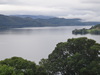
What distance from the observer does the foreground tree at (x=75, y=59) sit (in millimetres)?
43531

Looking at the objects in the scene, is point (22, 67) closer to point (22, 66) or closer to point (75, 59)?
point (22, 66)

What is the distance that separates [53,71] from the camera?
4672 cm

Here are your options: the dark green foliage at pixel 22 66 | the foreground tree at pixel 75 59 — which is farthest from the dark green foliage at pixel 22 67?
the foreground tree at pixel 75 59

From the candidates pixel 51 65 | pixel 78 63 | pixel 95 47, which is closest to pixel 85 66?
pixel 78 63

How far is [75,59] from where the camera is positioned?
4541 cm

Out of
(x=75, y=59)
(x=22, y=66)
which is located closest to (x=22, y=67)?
(x=22, y=66)

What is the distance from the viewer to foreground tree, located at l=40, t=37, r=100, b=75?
4353 cm

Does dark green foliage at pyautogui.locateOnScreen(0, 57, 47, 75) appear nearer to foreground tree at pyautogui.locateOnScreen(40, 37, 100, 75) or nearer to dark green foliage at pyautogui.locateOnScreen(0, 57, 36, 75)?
dark green foliage at pyautogui.locateOnScreen(0, 57, 36, 75)

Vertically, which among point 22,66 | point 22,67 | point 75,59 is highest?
point 75,59

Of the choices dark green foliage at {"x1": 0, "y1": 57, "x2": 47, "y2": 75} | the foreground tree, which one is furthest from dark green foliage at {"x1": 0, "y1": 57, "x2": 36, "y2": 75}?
the foreground tree

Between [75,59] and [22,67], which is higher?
[75,59]

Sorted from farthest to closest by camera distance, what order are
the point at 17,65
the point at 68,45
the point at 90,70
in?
1. the point at 68,45
2. the point at 90,70
3. the point at 17,65

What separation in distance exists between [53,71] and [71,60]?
15.9 feet

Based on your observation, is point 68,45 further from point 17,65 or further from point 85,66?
point 17,65
